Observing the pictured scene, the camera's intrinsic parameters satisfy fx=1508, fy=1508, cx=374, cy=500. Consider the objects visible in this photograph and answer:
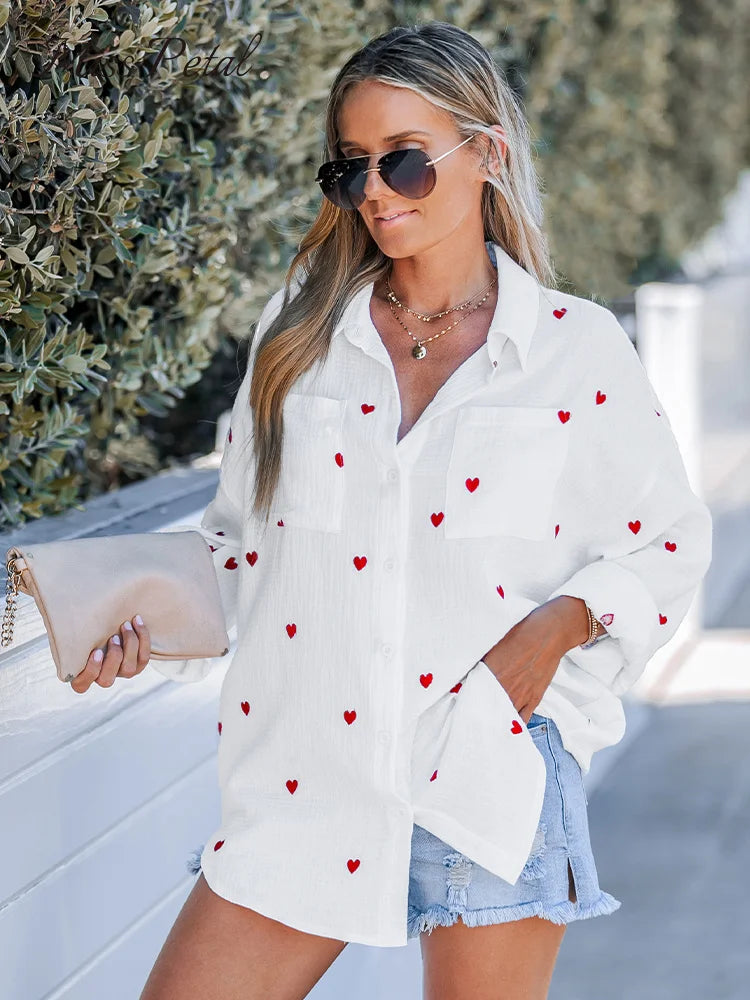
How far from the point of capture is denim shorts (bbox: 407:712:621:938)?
215cm

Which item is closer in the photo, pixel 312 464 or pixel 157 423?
pixel 312 464

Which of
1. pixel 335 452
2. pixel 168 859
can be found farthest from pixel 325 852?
pixel 168 859

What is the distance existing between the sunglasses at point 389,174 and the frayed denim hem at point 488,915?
1036 millimetres

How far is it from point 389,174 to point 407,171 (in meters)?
0.03

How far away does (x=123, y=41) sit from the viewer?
272 centimetres

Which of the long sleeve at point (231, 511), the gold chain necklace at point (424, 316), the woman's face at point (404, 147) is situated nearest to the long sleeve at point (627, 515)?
the gold chain necklace at point (424, 316)

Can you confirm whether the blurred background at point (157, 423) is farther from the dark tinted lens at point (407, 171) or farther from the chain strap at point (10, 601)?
the dark tinted lens at point (407, 171)

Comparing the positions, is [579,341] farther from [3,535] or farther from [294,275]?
[3,535]

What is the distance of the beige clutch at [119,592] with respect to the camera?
208 centimetres

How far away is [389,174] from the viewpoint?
2.21m

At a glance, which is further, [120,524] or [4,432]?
[120,524]

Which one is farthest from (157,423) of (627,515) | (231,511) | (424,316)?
(627,515)

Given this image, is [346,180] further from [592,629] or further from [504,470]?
[592,629]

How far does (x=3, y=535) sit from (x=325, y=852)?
1.08 m
